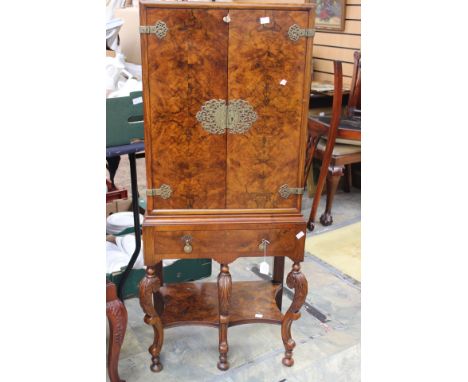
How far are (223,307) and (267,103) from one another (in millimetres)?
829

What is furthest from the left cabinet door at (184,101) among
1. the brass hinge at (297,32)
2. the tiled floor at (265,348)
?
the tiled floor at (265,348)

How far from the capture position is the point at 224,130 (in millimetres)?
1655

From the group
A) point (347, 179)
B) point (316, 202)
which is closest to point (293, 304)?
point (316, 202)

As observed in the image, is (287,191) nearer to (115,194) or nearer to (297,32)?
(297,32)

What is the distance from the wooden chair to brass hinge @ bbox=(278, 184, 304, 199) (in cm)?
144

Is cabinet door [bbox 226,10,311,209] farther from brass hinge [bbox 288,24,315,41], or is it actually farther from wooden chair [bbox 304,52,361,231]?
wooden chair [bbox 304,52,361,231]

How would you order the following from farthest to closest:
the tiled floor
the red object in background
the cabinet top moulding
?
the red object in background, the tiled floor, the cabinet top moulding

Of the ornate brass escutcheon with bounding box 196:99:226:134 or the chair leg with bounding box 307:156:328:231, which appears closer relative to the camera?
the ornate brass escutcheon with bounding box 196:99:226:134

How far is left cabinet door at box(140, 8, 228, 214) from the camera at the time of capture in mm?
1527

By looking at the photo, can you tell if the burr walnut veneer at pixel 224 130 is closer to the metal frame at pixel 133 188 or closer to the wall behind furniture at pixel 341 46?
the metal frame at pixel 133 188

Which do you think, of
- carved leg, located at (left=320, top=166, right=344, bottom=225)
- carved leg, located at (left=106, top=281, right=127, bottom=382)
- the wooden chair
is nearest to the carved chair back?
the wooden chair

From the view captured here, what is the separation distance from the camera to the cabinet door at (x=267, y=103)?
1.55 metres

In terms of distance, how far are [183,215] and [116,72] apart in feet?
2.88
